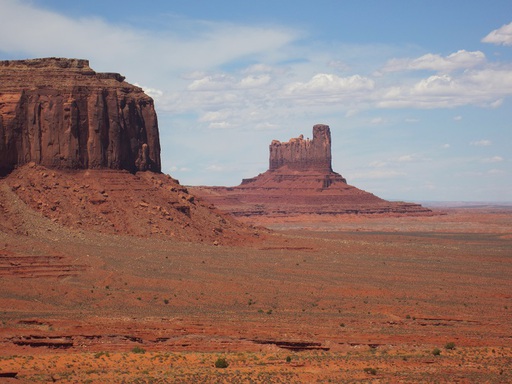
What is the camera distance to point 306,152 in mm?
181750

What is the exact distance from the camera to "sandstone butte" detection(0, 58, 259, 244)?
6831 cm

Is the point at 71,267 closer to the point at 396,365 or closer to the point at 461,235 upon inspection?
the point at 396,365

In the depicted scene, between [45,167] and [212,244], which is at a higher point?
[45,167]

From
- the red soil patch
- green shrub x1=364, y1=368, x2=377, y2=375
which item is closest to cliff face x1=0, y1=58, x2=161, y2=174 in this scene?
the red soil patch

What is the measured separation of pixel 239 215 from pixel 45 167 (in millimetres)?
90976

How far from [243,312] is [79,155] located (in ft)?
102

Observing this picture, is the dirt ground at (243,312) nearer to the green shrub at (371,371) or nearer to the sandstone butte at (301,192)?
the green shrub at (371,371)

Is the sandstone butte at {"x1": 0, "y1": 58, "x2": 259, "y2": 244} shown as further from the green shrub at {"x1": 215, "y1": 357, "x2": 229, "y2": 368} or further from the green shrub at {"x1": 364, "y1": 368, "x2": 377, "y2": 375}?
the green shrub at {"x1": 364, "y1": 368, "x2": 377, "y2": 375}

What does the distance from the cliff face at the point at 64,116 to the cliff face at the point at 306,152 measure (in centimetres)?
10394

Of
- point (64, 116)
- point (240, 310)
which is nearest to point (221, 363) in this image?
point (240, 310)

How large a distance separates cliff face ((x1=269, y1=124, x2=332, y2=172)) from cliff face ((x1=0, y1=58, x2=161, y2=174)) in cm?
10394

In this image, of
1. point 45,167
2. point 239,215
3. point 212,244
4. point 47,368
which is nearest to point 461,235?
point 239,215

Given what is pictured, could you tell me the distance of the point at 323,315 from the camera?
4525 cm

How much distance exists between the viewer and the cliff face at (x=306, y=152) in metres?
178
